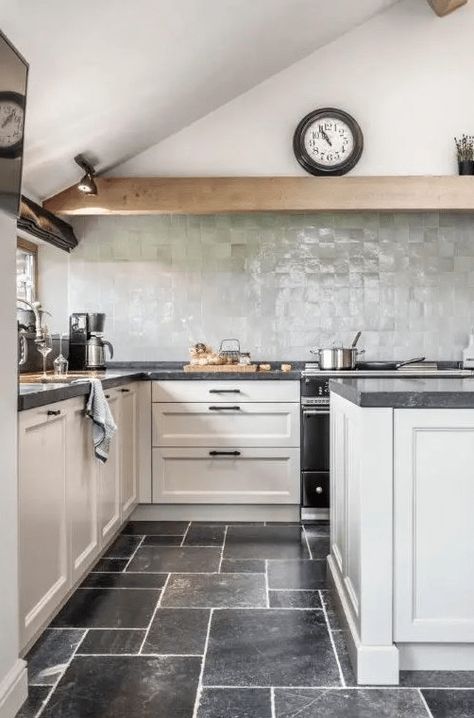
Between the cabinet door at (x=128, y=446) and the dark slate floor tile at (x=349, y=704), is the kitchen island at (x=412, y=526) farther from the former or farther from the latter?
the cabinet door at (x=128, y=446)

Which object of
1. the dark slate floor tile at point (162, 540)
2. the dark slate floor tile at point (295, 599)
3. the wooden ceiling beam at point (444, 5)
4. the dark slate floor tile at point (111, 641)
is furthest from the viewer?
the wooden ceiling beam at point (444, 5)

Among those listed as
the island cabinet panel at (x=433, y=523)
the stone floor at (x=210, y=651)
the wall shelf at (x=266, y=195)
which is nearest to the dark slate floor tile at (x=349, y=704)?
the stone floor at (x=210, y=651)

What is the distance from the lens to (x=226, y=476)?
384 cm

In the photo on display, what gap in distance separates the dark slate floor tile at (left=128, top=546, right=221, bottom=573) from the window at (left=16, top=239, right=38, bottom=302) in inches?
79.3

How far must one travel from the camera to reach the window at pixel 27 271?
427cm

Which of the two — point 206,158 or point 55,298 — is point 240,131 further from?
point 55,298

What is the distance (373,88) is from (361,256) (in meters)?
1.16

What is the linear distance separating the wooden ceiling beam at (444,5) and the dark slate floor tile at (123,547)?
13.0ft

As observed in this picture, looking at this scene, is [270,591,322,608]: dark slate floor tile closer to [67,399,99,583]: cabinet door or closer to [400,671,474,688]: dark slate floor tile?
[400,671,474,688]: dark slate floor tile

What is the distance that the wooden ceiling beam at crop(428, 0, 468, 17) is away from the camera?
4.17m

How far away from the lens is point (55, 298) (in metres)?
4.52

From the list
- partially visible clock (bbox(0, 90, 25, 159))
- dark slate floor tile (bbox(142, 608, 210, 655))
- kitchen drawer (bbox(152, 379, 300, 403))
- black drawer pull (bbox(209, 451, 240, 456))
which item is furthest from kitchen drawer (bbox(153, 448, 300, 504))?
partially visible clock (bbox(0, 90, 25, 159))

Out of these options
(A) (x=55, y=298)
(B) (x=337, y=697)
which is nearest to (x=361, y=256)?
(A) (x=55, y=298)

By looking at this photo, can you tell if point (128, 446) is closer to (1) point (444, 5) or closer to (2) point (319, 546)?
(2) point (319, 546)
